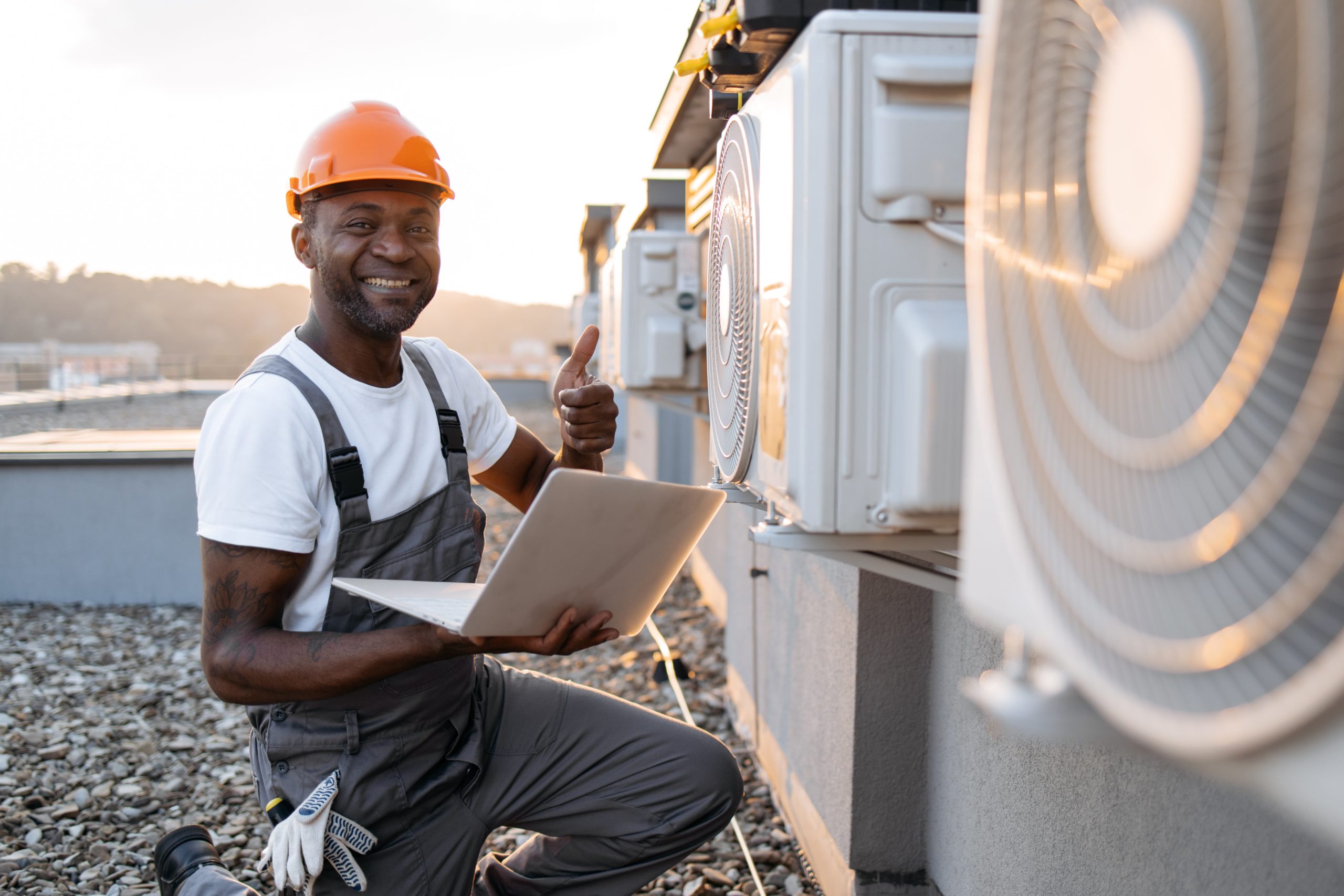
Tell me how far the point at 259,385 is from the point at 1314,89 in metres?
1.91

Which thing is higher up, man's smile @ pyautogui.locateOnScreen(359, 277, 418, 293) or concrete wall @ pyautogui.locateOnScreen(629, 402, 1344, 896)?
man's smile @ pyautogui.locateOnScreen(359, 277, 418, 293)

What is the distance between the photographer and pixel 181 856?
8.68ft

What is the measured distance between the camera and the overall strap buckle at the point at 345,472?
2055 mm

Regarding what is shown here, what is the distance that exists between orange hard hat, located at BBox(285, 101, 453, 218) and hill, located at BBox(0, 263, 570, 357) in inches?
1357

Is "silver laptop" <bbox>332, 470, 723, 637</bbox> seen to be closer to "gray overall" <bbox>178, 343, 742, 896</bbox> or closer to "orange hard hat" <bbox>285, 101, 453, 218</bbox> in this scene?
"gray overall" <bbox>178, 343, 742, 896</bbox>

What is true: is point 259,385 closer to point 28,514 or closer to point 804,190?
point 804,190

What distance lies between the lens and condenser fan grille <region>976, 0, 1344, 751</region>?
55 centimetres

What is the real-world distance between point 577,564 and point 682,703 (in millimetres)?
2751

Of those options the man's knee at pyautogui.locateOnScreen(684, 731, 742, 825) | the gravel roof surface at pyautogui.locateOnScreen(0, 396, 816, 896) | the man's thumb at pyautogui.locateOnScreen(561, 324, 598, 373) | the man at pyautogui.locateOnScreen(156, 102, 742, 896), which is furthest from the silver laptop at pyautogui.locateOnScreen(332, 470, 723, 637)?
the gravel roof surface at pyautogui.locateOnScreen(0, 396, 816, 896)

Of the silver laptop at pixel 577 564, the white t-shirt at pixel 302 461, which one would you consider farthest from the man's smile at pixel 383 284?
the silver laptop at pixel 577 564

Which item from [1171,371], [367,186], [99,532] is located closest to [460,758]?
[367,186]

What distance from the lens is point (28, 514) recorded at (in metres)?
6.20

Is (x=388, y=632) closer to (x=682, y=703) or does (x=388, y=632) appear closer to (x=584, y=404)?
(x=584, y=404)

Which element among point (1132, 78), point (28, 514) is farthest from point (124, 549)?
point (1132, 78)
